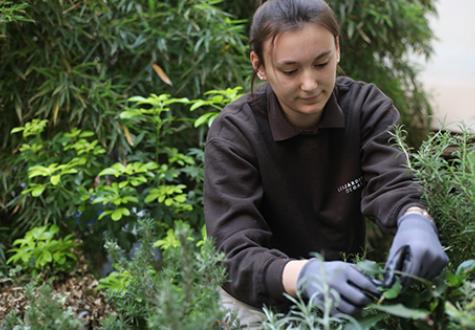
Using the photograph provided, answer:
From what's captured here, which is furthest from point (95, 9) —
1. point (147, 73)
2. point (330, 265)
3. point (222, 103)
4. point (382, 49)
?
point (330, 265)

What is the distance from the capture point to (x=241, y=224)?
152cm

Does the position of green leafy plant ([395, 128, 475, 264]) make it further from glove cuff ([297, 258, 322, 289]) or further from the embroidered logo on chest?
the embroidered logo on chest

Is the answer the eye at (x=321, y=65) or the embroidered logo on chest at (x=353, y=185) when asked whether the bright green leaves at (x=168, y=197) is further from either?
the eye at (x=321, y=65)

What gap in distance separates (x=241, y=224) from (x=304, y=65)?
0.35 m

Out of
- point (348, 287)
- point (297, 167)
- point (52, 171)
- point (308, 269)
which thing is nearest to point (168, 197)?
point (52, 171)

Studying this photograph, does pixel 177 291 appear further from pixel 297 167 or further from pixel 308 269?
pixel 297 167

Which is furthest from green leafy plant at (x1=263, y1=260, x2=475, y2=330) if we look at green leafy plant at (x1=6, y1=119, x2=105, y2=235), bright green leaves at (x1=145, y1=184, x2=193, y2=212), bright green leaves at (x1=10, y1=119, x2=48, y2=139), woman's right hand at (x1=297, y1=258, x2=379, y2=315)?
bright green leaves at (x1=10, y1=119, x2=48, y2=139)

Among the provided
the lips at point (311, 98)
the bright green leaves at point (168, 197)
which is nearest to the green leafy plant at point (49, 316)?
the lips at point (311, 98)

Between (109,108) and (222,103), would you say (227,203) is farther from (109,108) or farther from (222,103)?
(109,108)

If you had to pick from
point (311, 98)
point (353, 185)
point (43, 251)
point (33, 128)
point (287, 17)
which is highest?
point (287, 17)

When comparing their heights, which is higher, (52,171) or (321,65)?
(321,65)

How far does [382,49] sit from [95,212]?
1597 millimetres

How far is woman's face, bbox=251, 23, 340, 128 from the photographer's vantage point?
59.8 inches

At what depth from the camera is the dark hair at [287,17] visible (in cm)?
155
